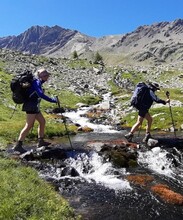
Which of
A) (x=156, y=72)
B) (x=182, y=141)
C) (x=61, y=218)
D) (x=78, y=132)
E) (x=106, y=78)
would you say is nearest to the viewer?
(x=61, y=218)

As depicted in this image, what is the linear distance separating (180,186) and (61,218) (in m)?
7.29

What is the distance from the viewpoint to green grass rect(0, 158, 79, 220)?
34.7 ft

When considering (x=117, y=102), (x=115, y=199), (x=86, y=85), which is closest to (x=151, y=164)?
(x=115, y=199)

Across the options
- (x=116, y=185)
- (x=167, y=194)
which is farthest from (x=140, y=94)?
(x=167, y=194)

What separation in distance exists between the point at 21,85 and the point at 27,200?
8.11 meters

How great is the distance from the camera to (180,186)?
16.1 meters

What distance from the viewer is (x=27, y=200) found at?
1144cm

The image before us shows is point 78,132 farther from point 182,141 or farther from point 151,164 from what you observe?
point 151,164

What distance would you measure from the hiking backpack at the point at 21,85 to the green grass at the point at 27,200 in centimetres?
526

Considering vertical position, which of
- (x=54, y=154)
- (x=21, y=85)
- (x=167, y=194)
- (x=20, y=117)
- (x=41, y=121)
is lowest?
(x=167, y=194)

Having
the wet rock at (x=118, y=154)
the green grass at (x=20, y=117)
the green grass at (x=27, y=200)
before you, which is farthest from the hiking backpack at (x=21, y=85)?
the wet rock at (x=118, y=154)

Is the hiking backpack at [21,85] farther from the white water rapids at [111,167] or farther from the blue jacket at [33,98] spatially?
the white water rapids at [111,167]

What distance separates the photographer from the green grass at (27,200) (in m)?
10.6

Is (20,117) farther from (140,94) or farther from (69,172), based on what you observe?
(69,172)
